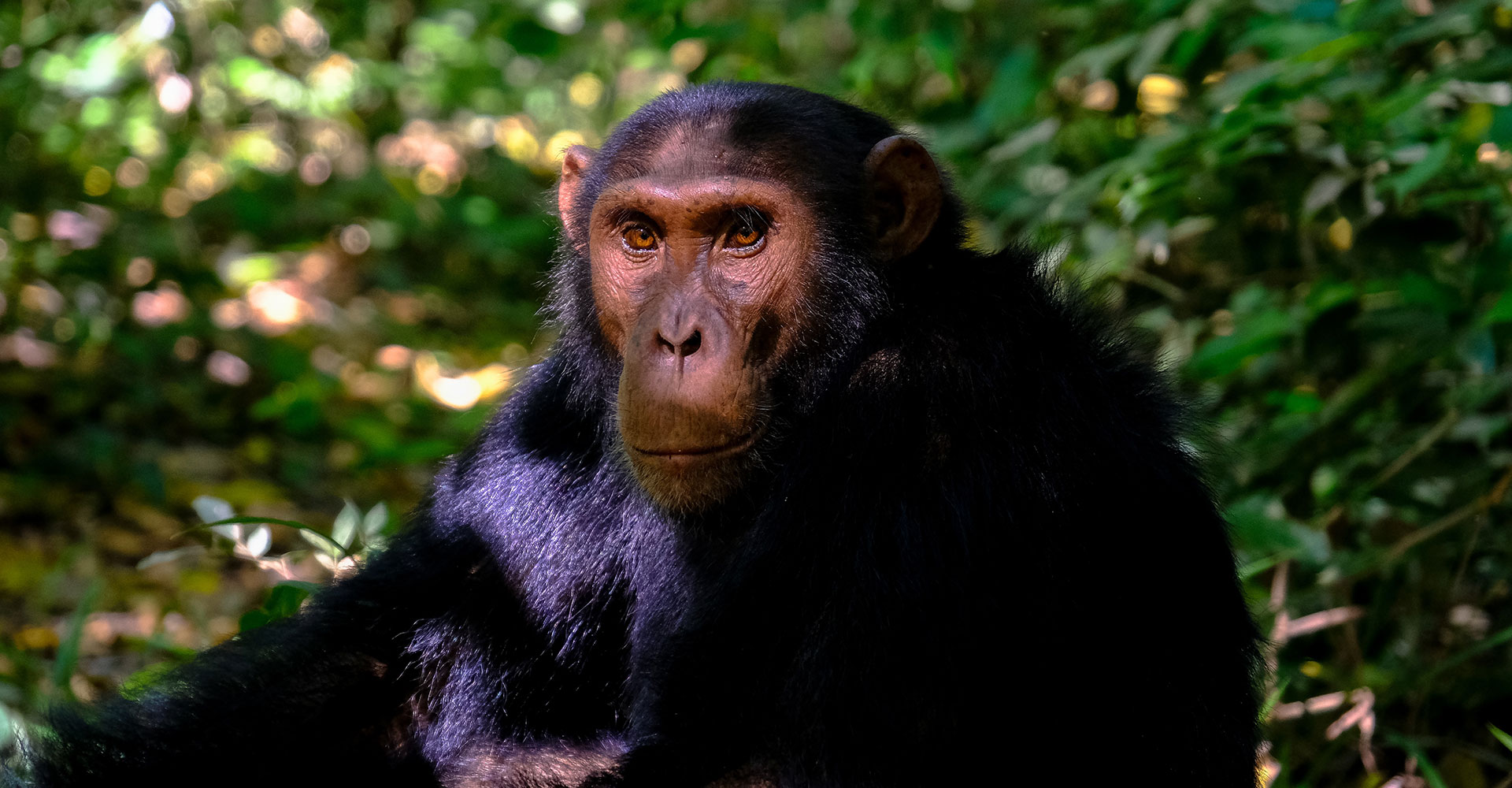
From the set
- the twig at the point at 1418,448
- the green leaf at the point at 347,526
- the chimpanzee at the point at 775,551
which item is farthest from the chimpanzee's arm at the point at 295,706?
the twig at the point at 1418,448

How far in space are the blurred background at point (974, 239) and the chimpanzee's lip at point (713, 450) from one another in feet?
3.23

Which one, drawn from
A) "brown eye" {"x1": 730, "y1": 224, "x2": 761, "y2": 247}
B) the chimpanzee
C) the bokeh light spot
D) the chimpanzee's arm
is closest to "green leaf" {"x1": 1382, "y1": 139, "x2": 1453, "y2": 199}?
the chimpanzee

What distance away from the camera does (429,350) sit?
8.98 m

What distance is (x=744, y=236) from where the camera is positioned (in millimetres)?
3258

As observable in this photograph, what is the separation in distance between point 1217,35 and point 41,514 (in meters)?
5.68

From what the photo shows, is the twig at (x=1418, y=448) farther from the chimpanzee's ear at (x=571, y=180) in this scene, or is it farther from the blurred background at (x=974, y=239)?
the chimpanzee's ear at (x=571, y=180)

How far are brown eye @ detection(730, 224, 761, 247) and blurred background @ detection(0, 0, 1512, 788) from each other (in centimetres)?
104

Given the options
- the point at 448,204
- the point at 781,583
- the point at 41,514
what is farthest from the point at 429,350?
the point at 781,583

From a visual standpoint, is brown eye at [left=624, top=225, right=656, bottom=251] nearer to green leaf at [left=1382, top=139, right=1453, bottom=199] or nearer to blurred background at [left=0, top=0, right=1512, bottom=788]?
blurred background at [left=0, top=0, right=1512, bottom=788]

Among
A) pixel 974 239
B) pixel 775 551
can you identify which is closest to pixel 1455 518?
pixel 974 239

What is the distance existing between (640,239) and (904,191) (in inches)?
26.9

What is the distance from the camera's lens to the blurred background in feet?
13.5

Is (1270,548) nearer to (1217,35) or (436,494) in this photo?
(1217,35)

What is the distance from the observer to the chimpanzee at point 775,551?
2.84 meters
